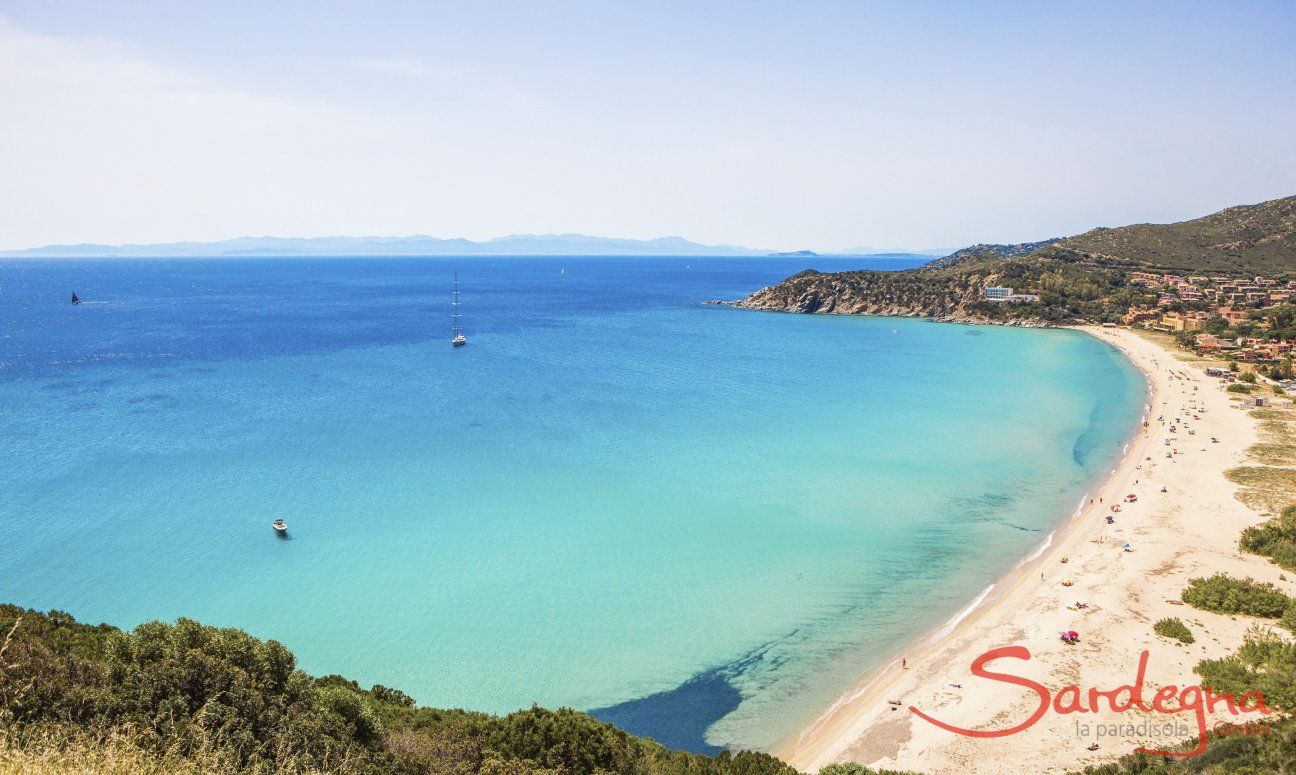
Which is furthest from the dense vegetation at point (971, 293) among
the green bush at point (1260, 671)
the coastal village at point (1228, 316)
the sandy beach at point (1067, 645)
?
the green bush at point (1260, 671)

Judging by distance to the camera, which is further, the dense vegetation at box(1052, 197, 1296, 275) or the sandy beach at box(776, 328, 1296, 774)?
the dense vegetation at box(1052, 197, 1296, 275)

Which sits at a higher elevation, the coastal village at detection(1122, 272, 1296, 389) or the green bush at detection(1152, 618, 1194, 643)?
the coastal village at detection(1122, 272, 1296, 389)

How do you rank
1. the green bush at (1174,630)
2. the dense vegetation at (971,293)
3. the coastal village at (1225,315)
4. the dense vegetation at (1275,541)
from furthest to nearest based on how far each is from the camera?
the dense vegetation at (971,293), the coastal village at (1225,315), the dense vegetation at (1275,541), the green bush at (1174,630)

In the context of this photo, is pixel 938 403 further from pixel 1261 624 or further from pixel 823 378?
pixel 1261 624

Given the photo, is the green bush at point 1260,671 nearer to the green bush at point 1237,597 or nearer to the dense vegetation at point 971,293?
the green bush at point 1237,597

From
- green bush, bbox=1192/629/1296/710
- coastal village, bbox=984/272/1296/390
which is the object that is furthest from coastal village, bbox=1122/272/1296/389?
green bush, bbox=1192/629/1296/710

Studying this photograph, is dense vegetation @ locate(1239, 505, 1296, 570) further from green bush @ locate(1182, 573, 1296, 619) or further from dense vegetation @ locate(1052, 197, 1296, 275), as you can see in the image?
dense vegetation @ locate(1052, 197, 1296, 275)
